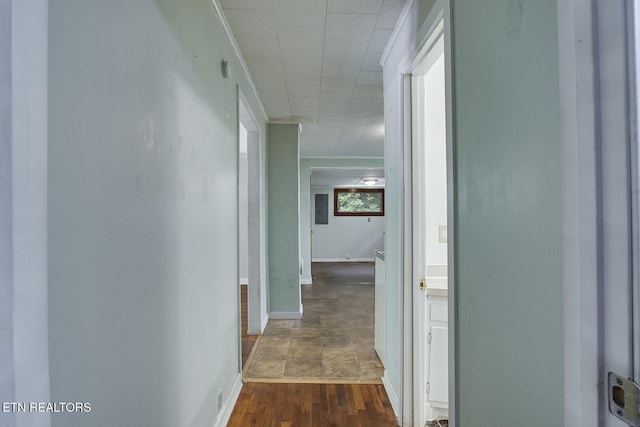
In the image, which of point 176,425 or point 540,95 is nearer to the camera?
point 540,95

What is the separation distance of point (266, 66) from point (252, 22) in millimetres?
627

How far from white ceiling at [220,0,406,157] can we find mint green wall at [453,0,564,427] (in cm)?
95

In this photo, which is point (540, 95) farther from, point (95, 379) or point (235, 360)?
point (235, 360)

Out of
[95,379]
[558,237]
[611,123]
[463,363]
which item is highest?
[611,123]

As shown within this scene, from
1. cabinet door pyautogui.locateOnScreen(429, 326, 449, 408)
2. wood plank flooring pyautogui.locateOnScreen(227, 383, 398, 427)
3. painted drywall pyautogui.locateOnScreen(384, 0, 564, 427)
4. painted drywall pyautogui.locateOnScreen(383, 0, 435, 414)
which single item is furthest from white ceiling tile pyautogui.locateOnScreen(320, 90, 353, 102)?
wood plank flooring pyautogui.locateOnScreen(227, 383, 398, 427)

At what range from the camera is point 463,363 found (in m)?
1.21

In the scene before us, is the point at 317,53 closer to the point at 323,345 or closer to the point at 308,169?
the point at 323,345

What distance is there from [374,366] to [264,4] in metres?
2.80

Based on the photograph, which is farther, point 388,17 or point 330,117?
point 330,117

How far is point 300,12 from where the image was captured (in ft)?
6.38

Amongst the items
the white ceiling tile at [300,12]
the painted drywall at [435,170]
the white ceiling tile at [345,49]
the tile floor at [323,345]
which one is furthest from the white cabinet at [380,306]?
the white ceiling tile at [300,12]

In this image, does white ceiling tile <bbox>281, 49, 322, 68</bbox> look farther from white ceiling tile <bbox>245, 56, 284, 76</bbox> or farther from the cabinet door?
the cabinet door

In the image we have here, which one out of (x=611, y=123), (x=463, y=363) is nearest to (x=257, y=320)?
(x=463, y=363)

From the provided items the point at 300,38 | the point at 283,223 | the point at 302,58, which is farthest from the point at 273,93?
the point at 283,223
